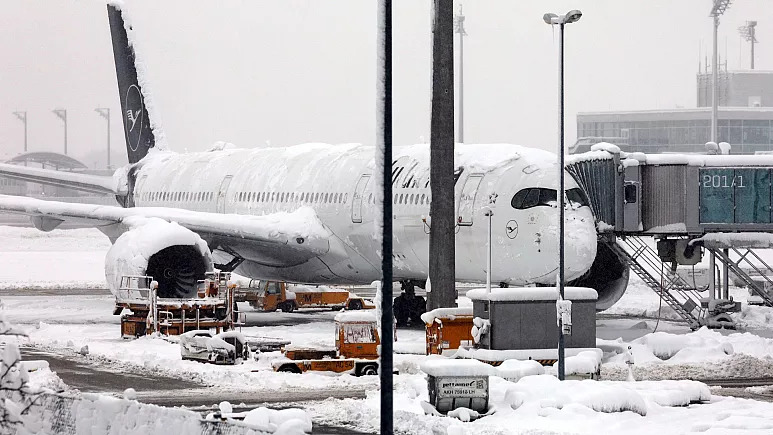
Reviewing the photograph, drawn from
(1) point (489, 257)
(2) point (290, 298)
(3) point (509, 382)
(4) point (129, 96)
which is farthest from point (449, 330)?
Answer: (4) point (129, 96)

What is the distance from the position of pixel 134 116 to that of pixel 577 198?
20003 mm


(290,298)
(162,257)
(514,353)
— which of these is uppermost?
(162,257)

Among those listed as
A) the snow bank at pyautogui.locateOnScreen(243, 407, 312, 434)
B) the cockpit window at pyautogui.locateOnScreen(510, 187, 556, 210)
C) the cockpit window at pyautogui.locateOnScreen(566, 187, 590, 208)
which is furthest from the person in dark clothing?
the snow bank at pyautogui.locateOnScreen(243, 407, 312, 434)

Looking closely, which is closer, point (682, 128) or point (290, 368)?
point (290, 368)

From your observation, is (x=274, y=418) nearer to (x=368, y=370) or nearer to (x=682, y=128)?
(x=368, y=370)

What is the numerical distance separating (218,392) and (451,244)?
7297 millimetres

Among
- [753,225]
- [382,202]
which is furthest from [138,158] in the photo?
[382,202]

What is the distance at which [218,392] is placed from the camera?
19922 millimetres

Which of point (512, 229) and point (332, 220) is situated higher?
point (332, 220)

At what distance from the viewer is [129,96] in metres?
42.7

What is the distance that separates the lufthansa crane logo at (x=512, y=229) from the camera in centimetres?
2652

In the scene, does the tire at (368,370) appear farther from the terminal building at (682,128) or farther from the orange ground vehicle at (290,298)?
the terminal building at (682,128)

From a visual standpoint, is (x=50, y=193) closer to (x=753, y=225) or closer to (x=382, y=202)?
(x=753, y=225)

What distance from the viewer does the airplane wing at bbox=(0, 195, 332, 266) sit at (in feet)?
102
